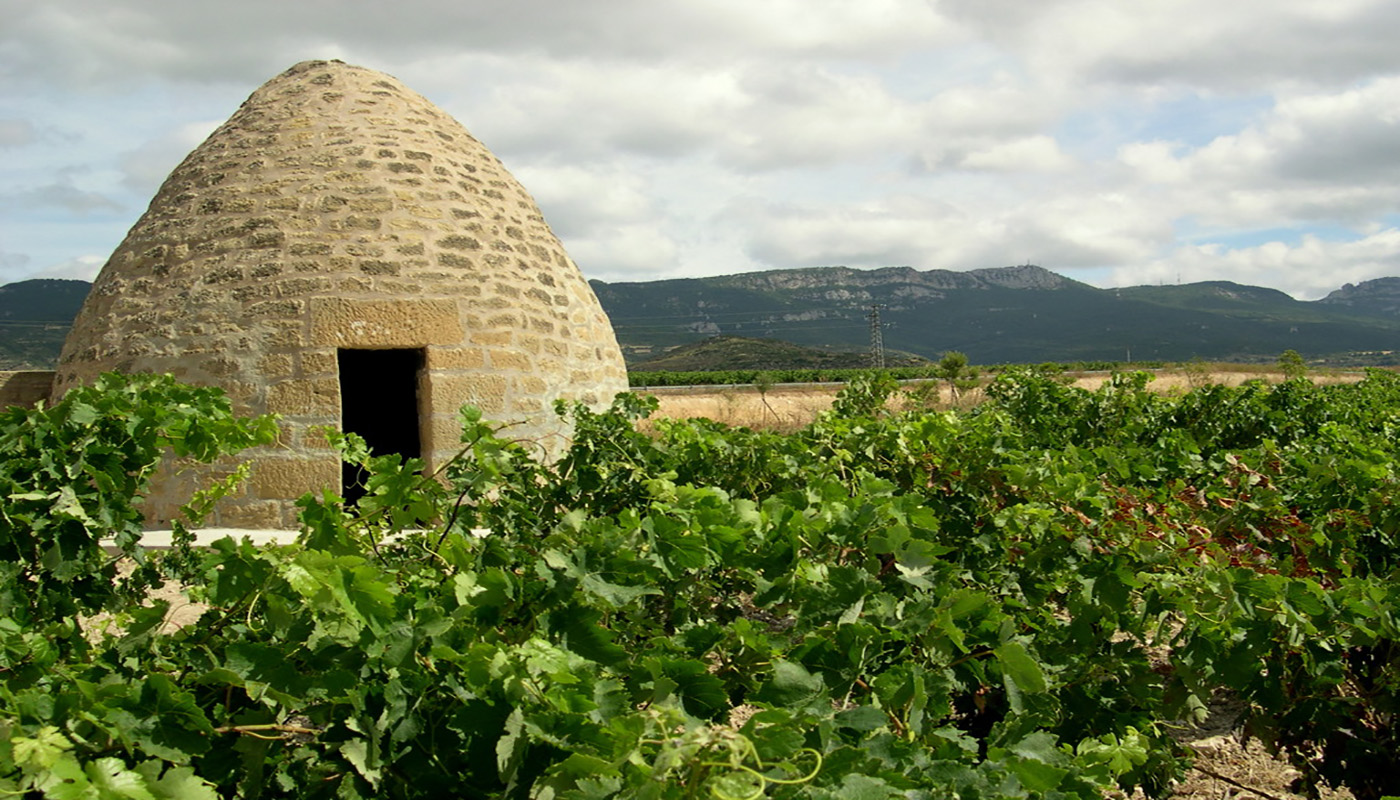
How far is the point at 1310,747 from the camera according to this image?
10.4 ft

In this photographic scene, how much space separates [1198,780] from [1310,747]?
2.44 ft

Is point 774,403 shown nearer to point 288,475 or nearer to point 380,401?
point 380,401

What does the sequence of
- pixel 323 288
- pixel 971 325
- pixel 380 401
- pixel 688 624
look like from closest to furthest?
pixel 688 624, pixel 323 288, pixel 380 401, pixel 971 325

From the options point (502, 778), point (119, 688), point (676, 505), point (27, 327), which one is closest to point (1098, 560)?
point (676, 505)

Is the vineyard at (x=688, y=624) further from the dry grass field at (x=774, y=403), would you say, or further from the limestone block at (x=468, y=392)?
the dry grass field at (x=774, y=403)

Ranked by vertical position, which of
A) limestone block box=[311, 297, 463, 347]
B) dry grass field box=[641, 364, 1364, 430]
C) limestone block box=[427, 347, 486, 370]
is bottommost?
dry grass field box=[641, 364, 1364, 430]

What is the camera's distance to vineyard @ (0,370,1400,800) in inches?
63.9

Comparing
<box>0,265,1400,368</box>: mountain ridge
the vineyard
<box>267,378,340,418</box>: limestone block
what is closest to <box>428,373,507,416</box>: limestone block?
<box>267,378,340,418</box>: limestone block

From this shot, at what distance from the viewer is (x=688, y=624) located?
8.67 feet

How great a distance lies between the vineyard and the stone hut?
9.23 ft

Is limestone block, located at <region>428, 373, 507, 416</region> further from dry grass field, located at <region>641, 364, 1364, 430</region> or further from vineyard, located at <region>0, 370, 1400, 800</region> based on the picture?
dry grass field, located at <region>641, 364, 1364, 430</region>

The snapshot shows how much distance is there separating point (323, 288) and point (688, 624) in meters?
5.29

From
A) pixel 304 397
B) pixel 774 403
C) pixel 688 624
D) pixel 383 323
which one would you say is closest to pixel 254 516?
pixel 304 397

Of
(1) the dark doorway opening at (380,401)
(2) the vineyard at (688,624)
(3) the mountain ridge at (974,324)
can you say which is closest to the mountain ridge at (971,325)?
(3) the mountain ridge at (974,324)
